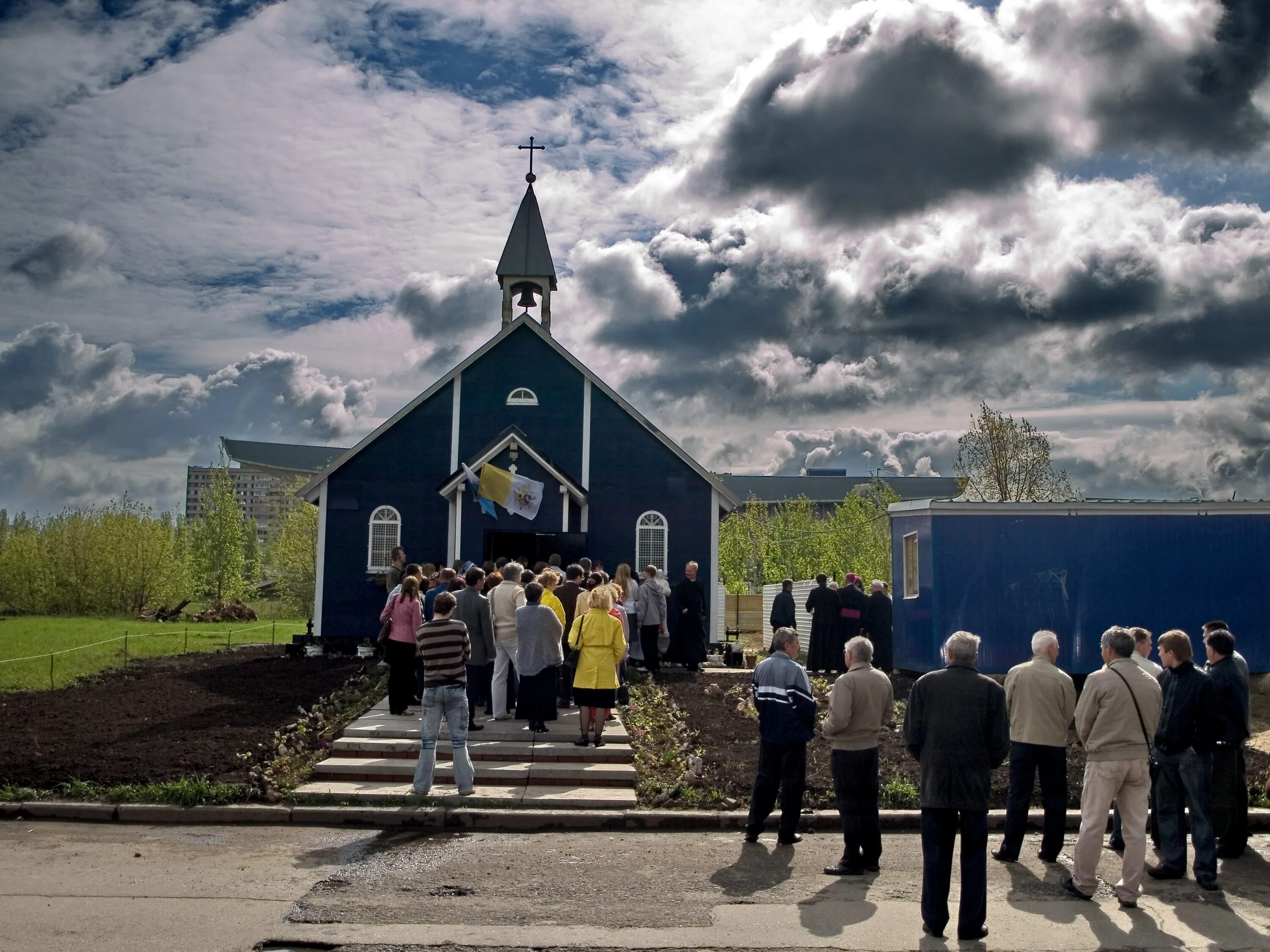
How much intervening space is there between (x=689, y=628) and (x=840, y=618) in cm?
262

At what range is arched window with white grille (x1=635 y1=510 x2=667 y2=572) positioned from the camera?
80.2 feet

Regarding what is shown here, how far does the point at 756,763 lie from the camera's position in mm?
12008

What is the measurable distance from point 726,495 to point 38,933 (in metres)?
19.1

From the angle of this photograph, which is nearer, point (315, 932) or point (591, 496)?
point (315, 932)

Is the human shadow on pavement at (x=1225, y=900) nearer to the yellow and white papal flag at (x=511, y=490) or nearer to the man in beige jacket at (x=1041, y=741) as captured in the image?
the man in beige jacket at (x=1041, y=741)

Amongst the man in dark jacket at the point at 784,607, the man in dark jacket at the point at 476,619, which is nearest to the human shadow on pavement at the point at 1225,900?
the man in dark jacket at the point at 476,619

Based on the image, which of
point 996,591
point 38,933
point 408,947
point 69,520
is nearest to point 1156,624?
point 996,591

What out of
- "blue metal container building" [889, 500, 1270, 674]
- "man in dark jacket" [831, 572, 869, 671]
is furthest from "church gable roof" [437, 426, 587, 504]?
"blue metal container building" [889, 500, 1270, 674]

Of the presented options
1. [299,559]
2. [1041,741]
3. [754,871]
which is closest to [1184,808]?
[1041,741]

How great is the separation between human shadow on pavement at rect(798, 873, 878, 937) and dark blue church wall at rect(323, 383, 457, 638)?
659 inches

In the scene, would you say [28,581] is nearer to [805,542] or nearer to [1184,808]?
[805,542]

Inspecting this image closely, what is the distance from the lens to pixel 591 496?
964 inches

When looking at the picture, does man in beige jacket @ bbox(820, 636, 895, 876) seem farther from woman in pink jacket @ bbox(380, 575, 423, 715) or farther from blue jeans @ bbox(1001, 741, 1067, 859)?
woman in pink jacket @ bbox(380, 575, 423, 715)

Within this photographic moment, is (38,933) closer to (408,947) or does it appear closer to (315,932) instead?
(315,932)
